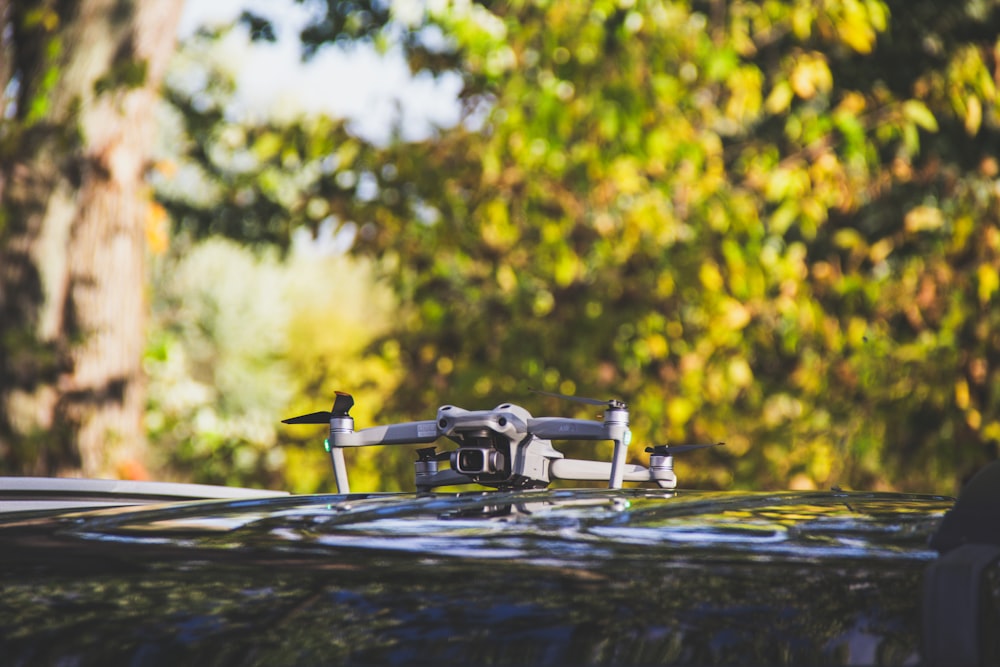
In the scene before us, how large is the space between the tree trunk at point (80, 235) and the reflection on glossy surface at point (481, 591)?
500 cm

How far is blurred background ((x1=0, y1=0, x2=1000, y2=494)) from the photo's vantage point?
18.2 feet

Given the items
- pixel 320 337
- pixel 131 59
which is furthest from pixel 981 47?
pixel 320 337

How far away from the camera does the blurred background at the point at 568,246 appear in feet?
18.2

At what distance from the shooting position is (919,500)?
1.74m

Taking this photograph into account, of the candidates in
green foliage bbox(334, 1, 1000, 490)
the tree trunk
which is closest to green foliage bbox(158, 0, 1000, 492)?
green foliage bbox(334, 1, 1000, 490)

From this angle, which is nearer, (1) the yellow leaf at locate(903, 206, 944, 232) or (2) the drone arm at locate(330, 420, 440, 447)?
(2) the drone arm at locate(330, 420, 440, 447)

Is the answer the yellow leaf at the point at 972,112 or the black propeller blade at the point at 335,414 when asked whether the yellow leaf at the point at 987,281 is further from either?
the black propeller blade at the point at 335,414

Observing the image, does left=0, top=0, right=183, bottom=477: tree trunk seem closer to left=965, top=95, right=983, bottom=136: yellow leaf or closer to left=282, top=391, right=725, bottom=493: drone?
left=965, top=95, right=983, bottom=136: yellow leaf

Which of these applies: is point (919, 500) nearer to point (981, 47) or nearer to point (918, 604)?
point (918, 604)

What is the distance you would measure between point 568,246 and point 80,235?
8.12 feet

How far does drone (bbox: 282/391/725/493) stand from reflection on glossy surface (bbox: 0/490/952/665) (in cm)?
56

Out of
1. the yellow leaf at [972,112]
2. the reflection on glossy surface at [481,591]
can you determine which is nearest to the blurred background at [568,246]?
the yellow leaf at [972,112]

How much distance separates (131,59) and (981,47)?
13.8 ft

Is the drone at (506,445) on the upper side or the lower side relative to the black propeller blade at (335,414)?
lower
